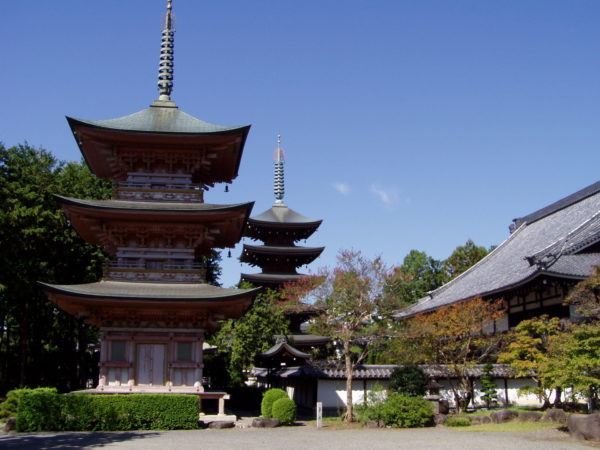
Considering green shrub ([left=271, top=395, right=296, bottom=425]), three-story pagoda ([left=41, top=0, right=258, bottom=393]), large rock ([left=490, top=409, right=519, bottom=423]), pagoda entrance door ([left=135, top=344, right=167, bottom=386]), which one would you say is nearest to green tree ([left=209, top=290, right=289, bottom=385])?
three-story pagoda ([left=41, top=0, right=258, bottom=393])

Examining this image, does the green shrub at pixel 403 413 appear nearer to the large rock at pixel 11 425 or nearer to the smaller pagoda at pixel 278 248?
the large rock at pixel 11 425

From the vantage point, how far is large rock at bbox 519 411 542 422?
23.3 meters

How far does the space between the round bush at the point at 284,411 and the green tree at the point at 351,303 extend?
108 inches

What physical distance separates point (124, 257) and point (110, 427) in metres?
7.62

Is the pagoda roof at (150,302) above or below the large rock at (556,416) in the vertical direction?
above

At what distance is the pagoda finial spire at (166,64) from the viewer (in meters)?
32.2

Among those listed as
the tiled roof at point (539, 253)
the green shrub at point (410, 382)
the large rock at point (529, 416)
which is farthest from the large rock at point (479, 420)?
the tiled roof at point (539, 253)

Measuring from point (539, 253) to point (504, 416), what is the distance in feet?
28.4

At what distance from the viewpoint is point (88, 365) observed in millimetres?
44844

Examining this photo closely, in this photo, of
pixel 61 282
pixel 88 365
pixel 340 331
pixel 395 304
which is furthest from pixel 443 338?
pixel 88 365

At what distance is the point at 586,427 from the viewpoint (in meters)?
18.4

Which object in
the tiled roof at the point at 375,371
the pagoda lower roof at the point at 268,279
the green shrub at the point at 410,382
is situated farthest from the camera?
the pagoda lower roof at the point at 268,279

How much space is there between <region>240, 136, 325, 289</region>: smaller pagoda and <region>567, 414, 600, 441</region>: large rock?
28086 mm

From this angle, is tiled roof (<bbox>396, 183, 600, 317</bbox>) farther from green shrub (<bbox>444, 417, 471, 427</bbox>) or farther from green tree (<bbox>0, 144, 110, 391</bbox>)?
green tree (<bbox>0, 144, 110, 391</bbox>)
